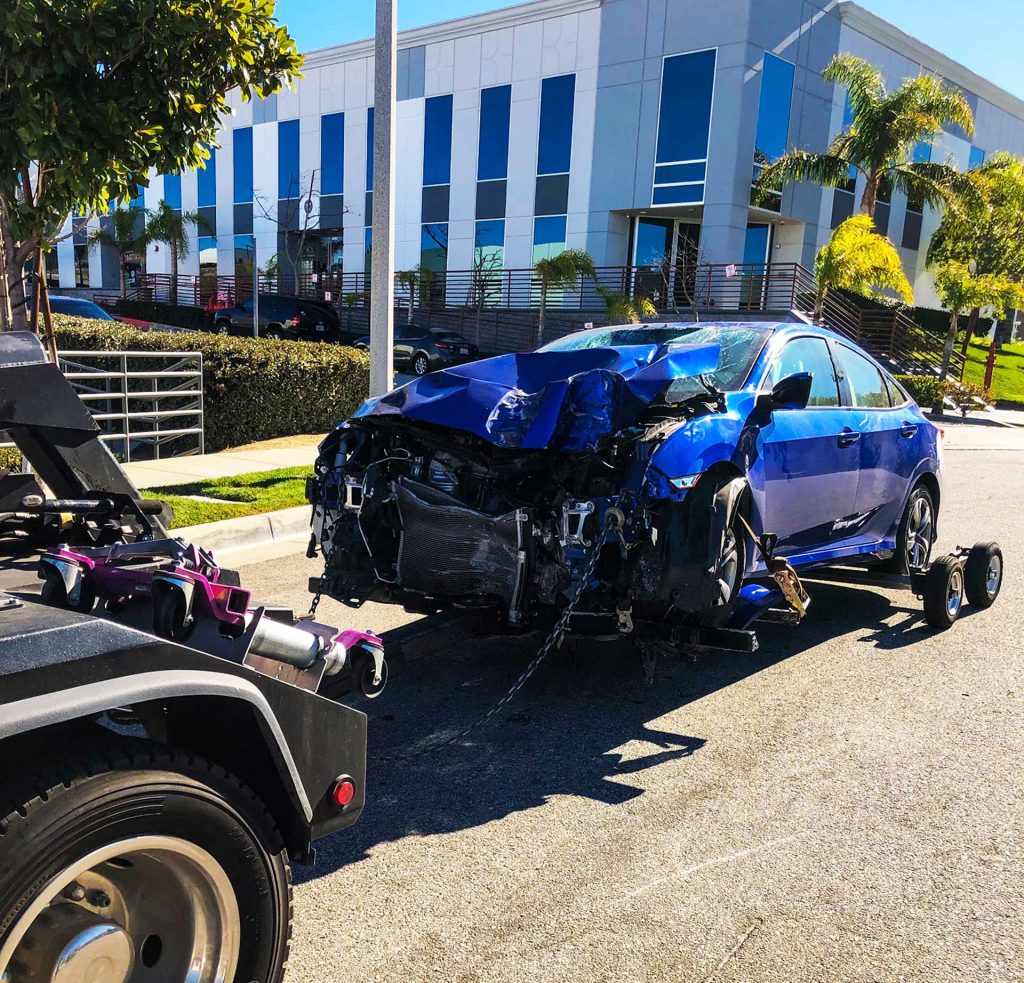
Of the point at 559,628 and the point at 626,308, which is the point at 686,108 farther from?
the point at 559,628

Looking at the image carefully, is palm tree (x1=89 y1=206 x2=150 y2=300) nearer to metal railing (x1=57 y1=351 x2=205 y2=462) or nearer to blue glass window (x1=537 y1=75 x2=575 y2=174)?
blue glass window (x1=537 y1=75 x2=575 y2=174)

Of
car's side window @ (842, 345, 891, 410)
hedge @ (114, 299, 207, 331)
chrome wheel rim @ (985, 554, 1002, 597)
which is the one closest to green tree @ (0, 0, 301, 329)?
car's side window @ (842, 345, 891, 410)

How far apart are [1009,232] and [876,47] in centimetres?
890

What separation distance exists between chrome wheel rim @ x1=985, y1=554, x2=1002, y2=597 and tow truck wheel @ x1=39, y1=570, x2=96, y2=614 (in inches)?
237

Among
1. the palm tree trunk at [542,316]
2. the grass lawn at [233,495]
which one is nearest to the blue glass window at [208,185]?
the palm tree trunk at [542,316]

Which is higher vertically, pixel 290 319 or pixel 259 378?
pixel 290 319

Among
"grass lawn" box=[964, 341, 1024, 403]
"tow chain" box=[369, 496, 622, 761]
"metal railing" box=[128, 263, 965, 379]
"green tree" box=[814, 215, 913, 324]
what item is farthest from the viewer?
"grass lawn" box=[964, 341, 1024, 403]

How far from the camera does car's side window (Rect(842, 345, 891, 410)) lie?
6.40 metres

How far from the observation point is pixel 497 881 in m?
3.33

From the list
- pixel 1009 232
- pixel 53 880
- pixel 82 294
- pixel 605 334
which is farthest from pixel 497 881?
pixel 82 294

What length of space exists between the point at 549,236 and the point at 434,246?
5.17 m

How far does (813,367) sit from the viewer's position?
5992 mm

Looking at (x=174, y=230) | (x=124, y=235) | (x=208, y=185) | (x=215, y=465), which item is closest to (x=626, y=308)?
(x=215, y=465)

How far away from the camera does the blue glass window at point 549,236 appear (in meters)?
33.5
